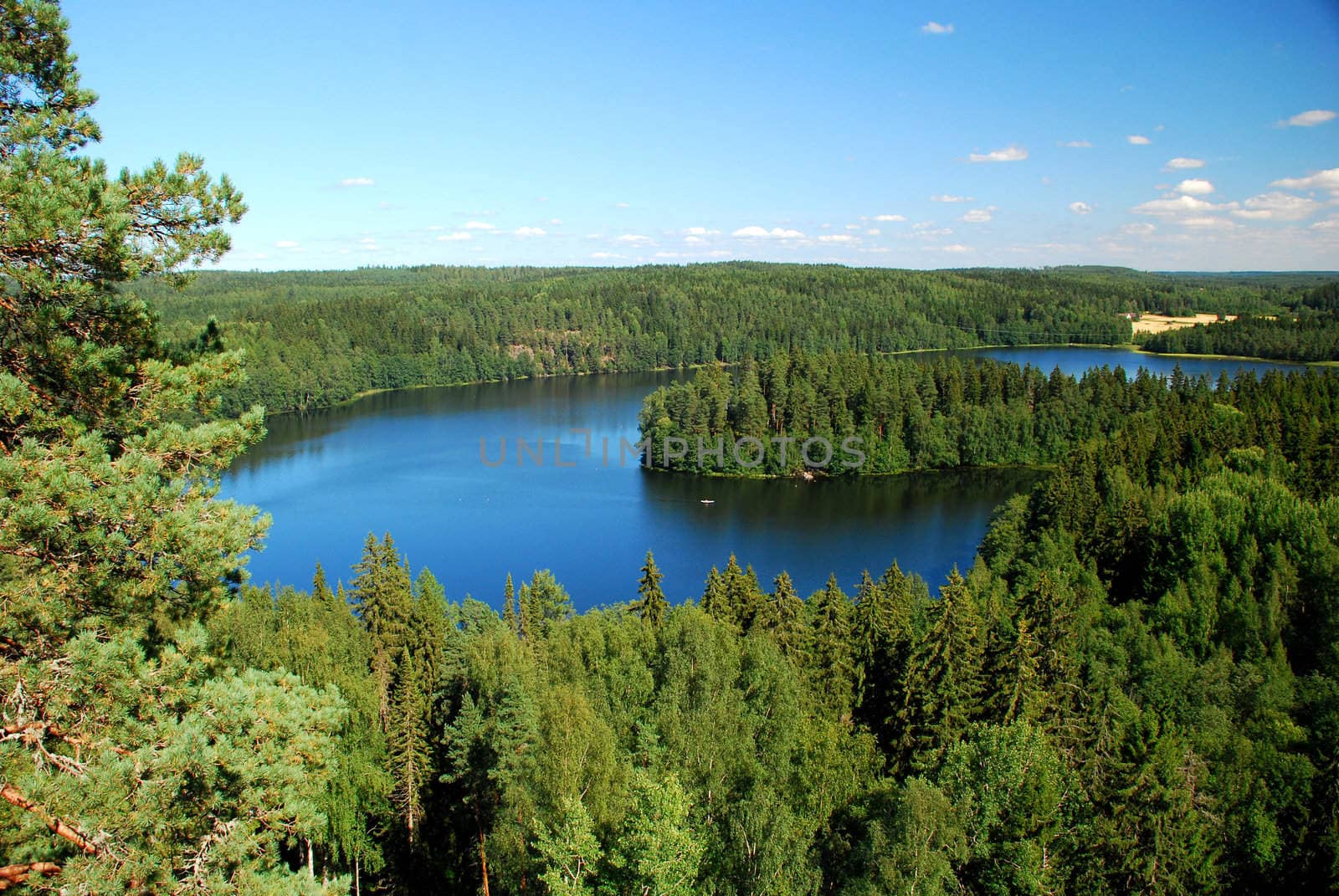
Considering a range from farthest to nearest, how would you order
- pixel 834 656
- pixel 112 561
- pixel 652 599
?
pixel 652 599, pixel 834 656, pixel 112 561

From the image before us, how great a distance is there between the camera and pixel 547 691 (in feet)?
47.7

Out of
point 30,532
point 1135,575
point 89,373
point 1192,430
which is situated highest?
point 89,373

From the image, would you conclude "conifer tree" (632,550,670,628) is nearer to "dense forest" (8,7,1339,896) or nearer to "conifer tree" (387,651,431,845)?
"dense forest" (8,7,1339,896)

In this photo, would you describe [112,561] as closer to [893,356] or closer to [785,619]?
[785,619]

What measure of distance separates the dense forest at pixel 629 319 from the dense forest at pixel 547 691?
6014cm

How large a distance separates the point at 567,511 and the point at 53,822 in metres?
41.3

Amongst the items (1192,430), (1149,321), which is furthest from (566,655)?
(1149,321)

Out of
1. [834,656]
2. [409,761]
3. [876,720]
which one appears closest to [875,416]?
[834,656]

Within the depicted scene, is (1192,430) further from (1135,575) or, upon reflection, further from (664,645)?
(664,645)

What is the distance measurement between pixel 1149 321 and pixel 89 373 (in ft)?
482

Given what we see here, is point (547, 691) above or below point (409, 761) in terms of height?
above

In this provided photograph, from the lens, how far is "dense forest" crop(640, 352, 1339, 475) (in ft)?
185

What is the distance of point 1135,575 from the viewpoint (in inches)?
1145

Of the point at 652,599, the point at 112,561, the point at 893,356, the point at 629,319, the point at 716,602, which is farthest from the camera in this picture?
the point at 629,319
